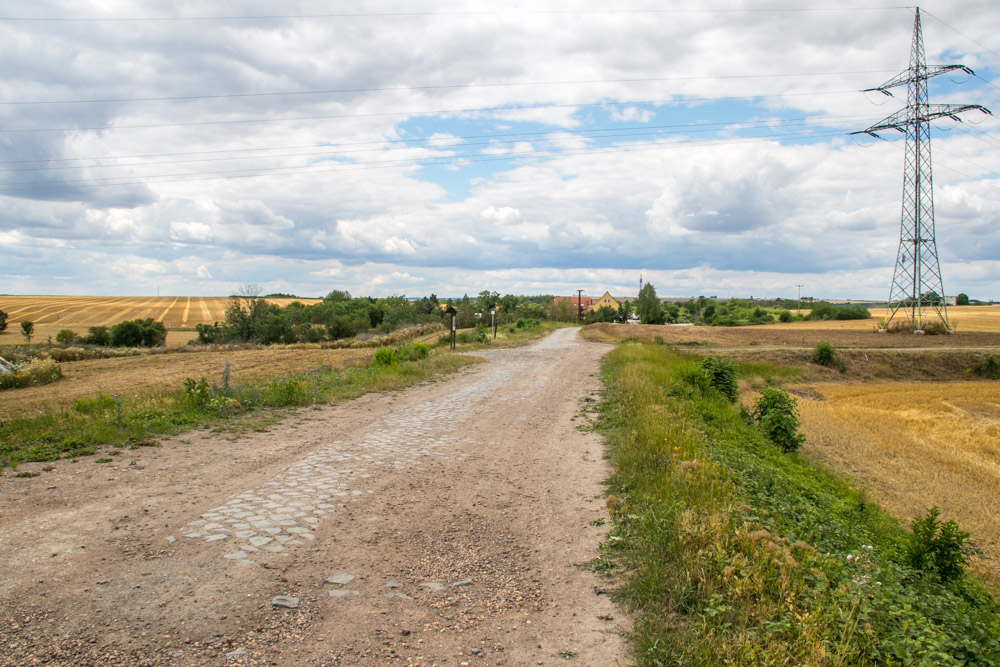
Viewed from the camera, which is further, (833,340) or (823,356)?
(833,340)

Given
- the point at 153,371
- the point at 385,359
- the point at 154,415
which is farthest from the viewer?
the point at 153,371

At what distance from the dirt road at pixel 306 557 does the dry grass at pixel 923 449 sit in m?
7.08

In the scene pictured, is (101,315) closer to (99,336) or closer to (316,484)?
(99,336)

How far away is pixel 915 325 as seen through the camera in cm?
4612

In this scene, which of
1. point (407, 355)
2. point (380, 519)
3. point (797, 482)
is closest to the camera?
point (380, 519)

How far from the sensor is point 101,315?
63.4 metres

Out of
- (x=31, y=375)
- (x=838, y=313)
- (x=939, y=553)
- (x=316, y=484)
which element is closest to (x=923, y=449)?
(x=939, y=553)

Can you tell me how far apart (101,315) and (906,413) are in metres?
74.7

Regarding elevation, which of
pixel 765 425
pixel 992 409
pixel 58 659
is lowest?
pixel 992 409

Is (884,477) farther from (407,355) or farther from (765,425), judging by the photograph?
(407,355)

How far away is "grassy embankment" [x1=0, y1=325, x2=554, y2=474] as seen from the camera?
7.37 m

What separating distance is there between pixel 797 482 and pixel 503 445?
15.3ft

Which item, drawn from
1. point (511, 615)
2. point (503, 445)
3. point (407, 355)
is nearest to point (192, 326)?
point (407, 355)

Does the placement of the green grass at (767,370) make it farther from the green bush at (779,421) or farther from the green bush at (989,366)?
the green bush at (779,421)
